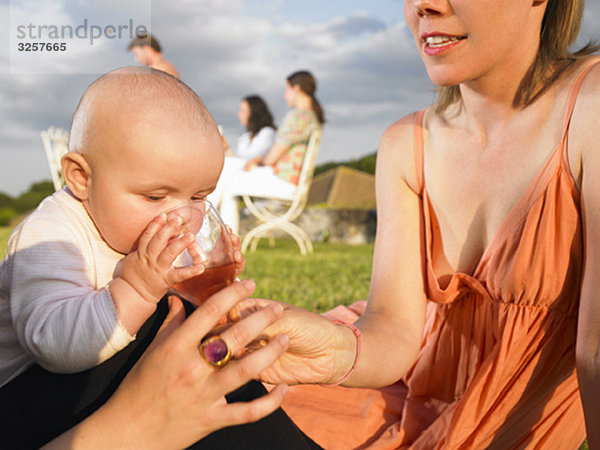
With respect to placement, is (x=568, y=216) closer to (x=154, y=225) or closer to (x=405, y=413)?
(x=405, y=413)

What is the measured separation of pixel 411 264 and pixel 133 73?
3.50ft

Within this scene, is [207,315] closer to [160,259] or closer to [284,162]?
[160,259]

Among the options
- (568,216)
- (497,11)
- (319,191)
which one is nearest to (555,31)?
(497,11)

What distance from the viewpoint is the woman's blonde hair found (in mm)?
1653

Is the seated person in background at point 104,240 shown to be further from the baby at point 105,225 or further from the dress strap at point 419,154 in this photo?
the dress strap at point 419,154

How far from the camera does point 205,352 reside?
960mm

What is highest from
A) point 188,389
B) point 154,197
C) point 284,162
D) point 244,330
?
point 154,197

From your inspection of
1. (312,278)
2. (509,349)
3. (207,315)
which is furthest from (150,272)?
(312,278)

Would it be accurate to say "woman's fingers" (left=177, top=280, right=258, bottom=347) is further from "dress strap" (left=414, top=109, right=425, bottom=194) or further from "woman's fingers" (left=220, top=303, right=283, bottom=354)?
"dress strap" (left=414, top=109, right=425, bottom=194)

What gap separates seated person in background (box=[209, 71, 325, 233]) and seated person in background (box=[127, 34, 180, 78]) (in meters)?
1.80

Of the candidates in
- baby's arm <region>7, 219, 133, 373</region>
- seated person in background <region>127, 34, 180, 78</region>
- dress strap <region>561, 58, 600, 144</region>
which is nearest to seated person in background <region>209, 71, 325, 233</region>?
seated person in background <region>127, 34, 180, 78</region>

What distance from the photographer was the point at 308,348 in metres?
1.34

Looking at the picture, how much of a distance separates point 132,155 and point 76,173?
6.1 inches

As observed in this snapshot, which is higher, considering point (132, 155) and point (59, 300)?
point (132, 155)
